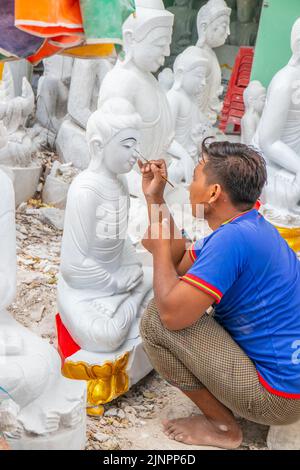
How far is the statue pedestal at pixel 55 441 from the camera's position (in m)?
1.87

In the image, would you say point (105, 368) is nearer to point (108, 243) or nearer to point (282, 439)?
point (108, 243)

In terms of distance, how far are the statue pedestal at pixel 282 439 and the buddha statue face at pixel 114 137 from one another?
A: 1.20 metres

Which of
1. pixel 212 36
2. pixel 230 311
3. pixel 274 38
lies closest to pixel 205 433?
pixel 230 311

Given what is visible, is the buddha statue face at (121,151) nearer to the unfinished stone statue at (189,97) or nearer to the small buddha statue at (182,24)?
the unfinished stone statue at (189,97)

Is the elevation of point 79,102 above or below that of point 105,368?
above

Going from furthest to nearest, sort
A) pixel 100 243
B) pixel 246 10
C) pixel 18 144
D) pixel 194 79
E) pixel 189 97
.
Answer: pixel 246 10, pixel 189 97, pixel 194 79, pixel 18 144, pixel 100 243

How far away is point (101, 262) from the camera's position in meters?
2.63

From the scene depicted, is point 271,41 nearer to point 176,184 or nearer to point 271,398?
point 176,184

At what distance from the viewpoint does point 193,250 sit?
2432 millimetres

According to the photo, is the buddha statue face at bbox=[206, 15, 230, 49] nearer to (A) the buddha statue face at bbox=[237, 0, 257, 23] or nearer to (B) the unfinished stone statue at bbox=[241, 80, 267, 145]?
(B) the unfinished stone statue at bbox=[241, 80, 267, 145]

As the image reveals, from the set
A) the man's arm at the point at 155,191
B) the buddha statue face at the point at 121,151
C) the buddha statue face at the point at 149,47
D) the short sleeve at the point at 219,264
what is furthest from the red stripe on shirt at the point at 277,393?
the buddha statue face at the point at 149,47

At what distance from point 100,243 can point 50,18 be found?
42.6 inches

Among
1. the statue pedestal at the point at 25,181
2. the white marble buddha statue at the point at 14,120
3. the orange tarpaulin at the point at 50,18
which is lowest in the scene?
the statue pedestal at the point at 25,181

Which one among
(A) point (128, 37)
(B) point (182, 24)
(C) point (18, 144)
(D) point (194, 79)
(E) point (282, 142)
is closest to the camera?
(A) point (128, 37)
